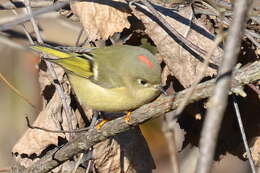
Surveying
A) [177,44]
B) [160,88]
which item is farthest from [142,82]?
[177,44]

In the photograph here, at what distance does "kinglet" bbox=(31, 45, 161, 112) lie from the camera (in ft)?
10.3

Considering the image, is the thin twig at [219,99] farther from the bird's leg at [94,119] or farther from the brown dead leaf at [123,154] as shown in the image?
the brown dead leaf at [123,154]

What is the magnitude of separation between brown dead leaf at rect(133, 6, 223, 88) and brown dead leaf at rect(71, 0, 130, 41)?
101mm

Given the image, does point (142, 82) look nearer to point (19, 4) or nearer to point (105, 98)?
point (105, 98)

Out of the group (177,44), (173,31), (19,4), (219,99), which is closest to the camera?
(219,99)

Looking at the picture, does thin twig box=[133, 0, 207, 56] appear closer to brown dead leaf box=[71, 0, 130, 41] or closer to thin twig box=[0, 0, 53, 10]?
brown dead leaf box=[71, 0, 130, 41]

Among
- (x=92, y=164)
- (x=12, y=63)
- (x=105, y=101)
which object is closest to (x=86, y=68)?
(x=105, y=101)

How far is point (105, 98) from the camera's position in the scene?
324 centimetres

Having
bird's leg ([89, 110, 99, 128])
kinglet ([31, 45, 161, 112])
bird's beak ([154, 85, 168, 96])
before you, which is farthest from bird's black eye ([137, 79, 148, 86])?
bird's leg ([89, 110, 99, 128])

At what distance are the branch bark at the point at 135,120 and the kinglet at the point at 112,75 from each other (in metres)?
0.30

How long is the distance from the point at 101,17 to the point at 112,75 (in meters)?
0.46

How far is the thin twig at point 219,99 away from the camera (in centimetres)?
130

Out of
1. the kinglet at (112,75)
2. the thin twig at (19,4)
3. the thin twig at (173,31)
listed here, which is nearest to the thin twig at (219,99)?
the thin twig at (173,31)

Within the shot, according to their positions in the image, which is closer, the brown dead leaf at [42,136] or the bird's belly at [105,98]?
the bird's belly at [105,98]
